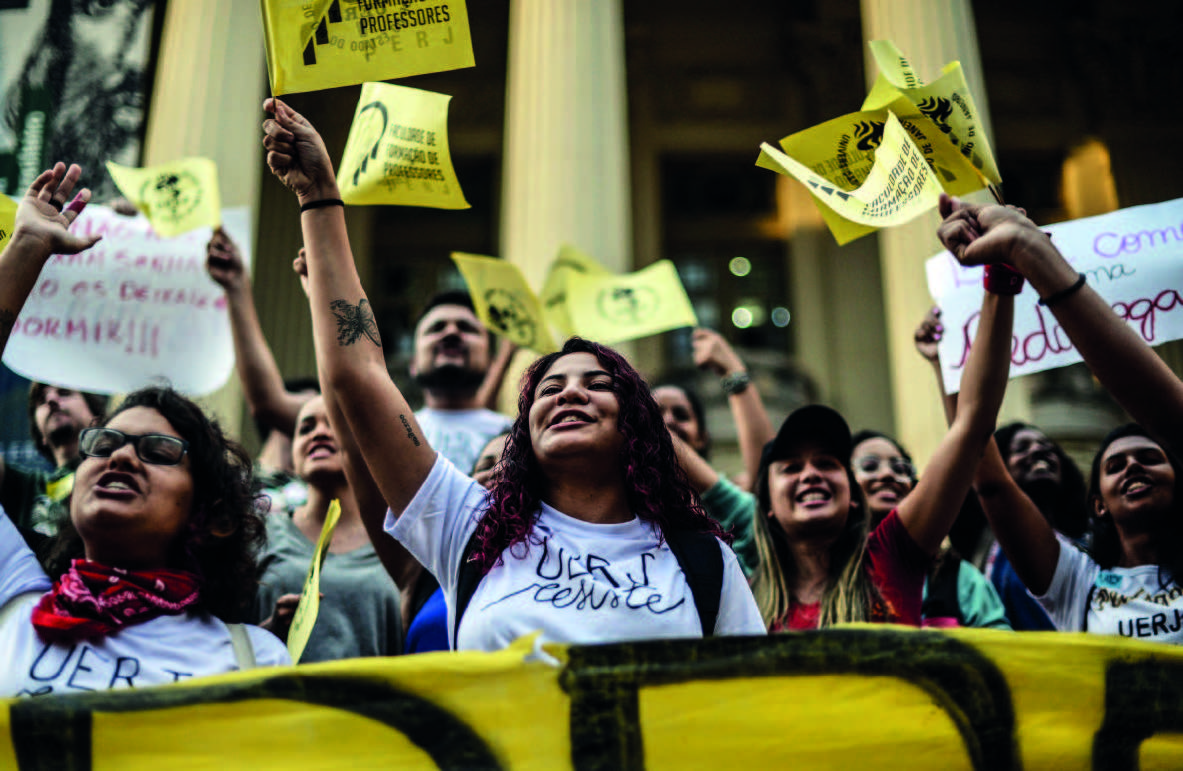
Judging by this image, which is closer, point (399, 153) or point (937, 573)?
point (399, 153)

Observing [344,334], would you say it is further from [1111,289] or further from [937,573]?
[1111,289]

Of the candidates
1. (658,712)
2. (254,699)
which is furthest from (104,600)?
(658,712)

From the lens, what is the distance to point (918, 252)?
10.2 meters

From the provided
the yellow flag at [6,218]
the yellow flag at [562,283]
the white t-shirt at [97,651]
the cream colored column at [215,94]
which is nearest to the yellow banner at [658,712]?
the white t-shirt at [97,651]

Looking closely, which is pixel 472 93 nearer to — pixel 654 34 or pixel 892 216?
pixel 654 34

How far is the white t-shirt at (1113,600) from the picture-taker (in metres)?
3.10

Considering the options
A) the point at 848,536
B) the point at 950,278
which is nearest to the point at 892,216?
the point at 848,536

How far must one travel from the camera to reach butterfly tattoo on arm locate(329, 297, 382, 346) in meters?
2.42

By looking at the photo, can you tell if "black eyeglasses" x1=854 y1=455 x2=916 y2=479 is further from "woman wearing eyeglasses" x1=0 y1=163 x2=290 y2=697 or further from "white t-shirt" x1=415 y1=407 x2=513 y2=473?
"woman wearing eyeglasses" x1=0 y1=163 x2=290 y2=697

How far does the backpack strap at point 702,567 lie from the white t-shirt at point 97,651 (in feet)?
3.27

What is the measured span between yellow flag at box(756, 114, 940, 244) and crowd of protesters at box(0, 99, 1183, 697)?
0.11m

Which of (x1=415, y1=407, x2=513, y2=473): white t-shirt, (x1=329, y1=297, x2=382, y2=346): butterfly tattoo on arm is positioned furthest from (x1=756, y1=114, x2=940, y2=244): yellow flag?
(x1=415, y1=407, x2=513, y2=473): white t-shirt

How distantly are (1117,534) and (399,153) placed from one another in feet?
8.62

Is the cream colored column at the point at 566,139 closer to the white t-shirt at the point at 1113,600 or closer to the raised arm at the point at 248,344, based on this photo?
the raised arm at the point at 248,344
